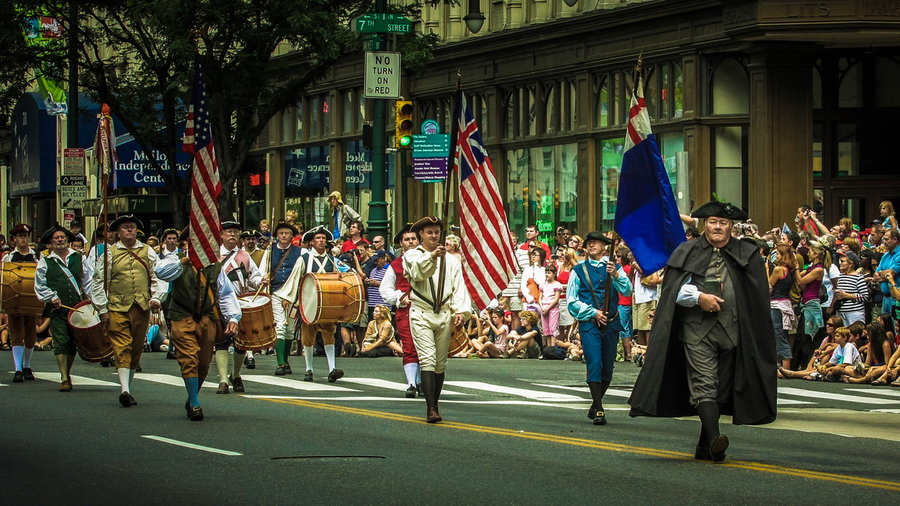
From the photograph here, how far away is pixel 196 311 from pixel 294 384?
4.35 m

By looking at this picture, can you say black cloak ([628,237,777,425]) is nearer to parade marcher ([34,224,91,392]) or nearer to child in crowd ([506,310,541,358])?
parade marcher ([34,224,91,392])

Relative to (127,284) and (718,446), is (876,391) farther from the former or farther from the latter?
(127,284)

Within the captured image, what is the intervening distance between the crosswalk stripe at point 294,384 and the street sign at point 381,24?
8.12 metres

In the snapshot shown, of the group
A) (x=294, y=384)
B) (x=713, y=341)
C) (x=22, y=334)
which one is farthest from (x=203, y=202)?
(x=713, y=341)

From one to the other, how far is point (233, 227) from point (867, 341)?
8.64 m

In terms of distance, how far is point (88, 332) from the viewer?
62.0ft

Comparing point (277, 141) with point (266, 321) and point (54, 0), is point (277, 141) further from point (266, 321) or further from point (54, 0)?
point (266, 321)

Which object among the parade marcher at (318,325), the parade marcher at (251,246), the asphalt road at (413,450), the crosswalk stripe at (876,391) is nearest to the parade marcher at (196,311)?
the asphalt road at (413,450)

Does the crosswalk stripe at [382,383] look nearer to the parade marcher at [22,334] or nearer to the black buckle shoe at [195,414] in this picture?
the parade marcher at [22,334]

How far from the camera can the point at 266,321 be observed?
63.4 feet

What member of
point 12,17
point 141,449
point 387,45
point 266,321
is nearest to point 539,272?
point 387,45

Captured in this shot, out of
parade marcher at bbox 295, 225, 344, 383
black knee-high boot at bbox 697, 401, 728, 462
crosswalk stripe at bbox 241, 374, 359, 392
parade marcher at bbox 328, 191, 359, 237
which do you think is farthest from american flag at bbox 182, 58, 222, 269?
parade marcher at bbox 328, 191, 359, 237

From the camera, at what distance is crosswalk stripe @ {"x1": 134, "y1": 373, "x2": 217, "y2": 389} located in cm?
1966

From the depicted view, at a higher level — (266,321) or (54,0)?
(54,0)
